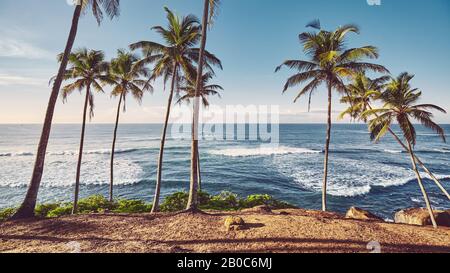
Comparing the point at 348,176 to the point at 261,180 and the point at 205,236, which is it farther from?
the point at 205,236

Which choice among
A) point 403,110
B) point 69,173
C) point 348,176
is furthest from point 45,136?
point 348,176

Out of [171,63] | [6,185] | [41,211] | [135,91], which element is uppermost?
[171,63]

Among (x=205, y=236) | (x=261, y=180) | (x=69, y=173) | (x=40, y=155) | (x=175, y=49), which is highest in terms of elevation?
(x=175, y=49)

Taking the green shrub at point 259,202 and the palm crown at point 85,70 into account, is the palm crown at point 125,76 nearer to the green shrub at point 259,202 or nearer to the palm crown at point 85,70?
the palm crown at point 85,70

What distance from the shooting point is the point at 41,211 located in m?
13.1

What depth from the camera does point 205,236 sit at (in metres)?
5.94

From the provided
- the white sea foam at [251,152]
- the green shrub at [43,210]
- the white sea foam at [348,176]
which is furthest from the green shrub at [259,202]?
the white sea foam at [251,152]

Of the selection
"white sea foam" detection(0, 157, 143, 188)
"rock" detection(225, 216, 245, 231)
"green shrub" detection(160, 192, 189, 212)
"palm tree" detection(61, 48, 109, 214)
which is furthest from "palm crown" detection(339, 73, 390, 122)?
"white sea foam" detection(0, 157, 143, 188)

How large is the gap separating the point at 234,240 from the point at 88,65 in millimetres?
13077

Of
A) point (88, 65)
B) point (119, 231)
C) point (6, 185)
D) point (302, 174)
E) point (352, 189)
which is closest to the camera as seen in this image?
point (119, 231)

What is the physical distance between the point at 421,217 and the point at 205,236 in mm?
13271

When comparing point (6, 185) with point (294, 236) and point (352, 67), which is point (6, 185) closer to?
point (294, 236)

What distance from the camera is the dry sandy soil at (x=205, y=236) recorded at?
5.19 metres
